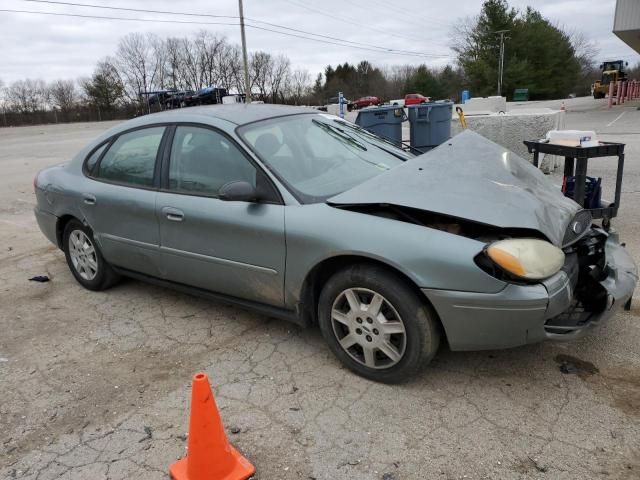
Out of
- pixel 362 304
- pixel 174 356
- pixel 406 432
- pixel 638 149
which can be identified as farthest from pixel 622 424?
pixel 638 149

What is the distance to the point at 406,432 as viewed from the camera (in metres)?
2.56

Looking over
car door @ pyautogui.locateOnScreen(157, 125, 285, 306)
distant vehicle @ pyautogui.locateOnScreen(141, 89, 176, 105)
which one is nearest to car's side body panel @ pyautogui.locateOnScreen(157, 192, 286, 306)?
car door @ pyautogui.locateOnScreen(157, 125, 285, 306)

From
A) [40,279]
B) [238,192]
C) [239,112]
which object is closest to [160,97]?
[40,279]

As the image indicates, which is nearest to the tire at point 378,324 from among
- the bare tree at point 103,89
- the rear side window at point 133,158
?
the rear side window at point 133,158

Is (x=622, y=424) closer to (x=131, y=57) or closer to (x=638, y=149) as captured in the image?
(x=638, y=149)

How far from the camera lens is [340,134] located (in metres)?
3.93

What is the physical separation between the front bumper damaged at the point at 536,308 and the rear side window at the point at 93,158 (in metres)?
3.15

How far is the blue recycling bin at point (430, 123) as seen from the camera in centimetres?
845

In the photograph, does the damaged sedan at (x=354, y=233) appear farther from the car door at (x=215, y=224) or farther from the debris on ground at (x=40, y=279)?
the debris on ground at (x=40, y=279)

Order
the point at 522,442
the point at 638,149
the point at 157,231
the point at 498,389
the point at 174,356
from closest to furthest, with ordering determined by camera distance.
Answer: the point at 522,442 < the point at 498,389 < the point at 174,356 < the point at 157,231 < the point at 638,149

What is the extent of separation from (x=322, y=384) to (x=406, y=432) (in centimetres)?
63

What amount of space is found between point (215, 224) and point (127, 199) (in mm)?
980

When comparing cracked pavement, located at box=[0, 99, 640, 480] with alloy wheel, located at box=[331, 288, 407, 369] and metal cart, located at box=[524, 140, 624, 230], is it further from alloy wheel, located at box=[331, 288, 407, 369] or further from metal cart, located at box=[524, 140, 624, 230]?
metal cart, located at box=[524, 140, 624, 230]

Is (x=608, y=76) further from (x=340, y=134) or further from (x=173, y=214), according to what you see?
(x=173, y=214)
